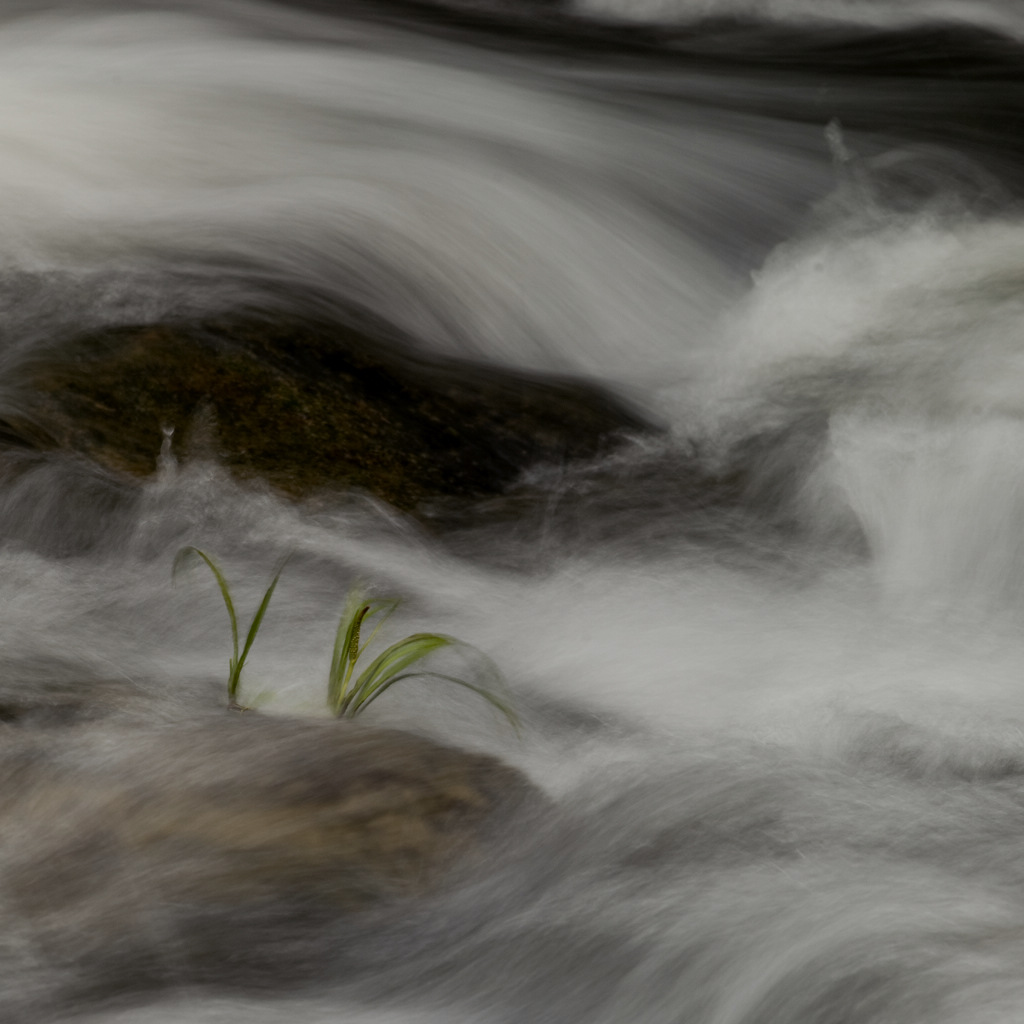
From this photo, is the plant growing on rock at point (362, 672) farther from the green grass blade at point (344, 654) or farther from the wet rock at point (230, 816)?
the wet rock at point (230, 816)

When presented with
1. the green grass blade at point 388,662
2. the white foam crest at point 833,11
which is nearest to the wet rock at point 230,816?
the green grass blade at point 388,662

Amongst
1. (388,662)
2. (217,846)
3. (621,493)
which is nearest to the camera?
(217,846)

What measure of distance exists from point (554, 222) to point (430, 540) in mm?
1829

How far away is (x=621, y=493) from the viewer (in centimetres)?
378

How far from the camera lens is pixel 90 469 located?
3324 mm

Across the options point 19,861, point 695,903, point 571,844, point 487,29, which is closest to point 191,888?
point 19,861

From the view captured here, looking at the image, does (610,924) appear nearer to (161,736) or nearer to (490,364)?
(161,736)

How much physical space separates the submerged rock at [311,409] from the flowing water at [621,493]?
0.11 metres

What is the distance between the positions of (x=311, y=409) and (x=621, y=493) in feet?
2.94

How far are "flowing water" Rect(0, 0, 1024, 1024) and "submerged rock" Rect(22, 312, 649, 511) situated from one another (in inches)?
4.4

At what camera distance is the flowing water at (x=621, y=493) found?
2.27 m

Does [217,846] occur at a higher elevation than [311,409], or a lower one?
lower

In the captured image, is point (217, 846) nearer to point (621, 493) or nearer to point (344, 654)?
point (344, 654)

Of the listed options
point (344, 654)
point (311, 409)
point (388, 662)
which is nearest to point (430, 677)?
point (388, 662)
